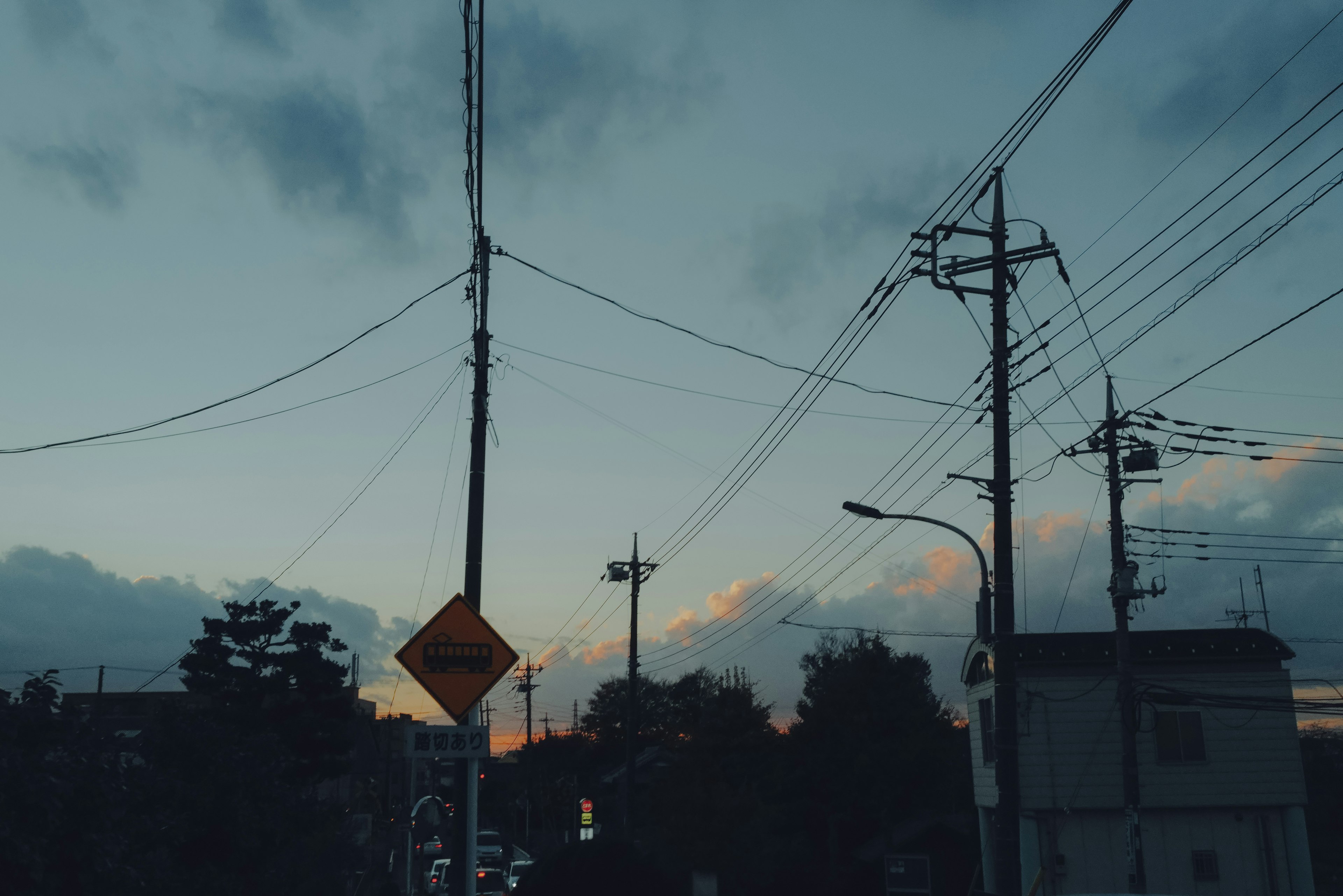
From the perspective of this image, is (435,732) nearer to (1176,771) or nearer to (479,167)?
(479,167)

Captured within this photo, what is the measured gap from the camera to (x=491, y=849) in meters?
51.5

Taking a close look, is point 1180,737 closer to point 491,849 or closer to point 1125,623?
point 1125,623

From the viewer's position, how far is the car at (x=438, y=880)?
36562 millimetres

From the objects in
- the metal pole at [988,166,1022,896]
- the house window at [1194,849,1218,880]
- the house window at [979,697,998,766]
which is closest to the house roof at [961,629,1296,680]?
the house window at [979,697,998,766]

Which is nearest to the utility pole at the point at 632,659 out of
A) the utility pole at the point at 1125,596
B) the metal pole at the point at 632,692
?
the metal pole at the point at 632,692

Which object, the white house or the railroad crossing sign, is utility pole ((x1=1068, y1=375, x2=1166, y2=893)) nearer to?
the white house

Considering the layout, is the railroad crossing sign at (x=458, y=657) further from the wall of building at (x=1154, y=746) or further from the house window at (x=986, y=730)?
the house window at (x=986, y=730)

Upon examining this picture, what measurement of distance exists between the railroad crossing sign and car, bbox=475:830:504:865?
3455 cm

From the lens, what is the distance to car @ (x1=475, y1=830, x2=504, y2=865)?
45.8m

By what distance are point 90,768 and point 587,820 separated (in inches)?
885

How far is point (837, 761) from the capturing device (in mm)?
44281

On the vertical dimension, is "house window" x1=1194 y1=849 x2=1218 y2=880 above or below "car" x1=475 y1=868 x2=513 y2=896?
above

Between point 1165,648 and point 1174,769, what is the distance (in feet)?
10.7

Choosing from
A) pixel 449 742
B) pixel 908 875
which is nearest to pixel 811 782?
pixel 908 875
